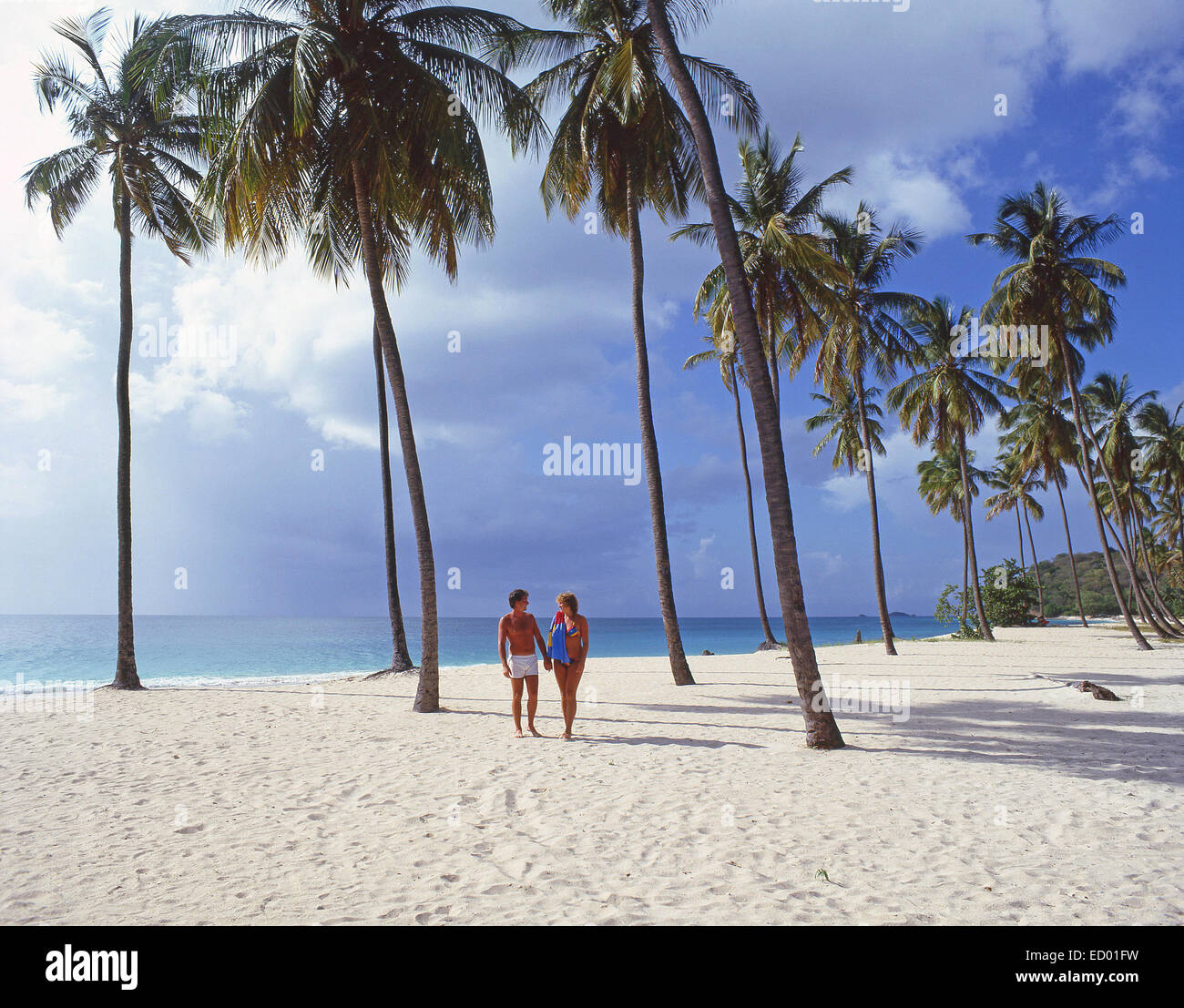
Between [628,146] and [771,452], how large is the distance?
9.02 meters

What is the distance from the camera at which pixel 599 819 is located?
524 centimetres

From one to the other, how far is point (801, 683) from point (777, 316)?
1321cm

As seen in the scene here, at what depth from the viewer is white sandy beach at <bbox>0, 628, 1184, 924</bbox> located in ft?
12.2

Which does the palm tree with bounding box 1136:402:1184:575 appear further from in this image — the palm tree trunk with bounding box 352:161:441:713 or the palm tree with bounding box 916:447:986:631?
the palm tree trunk with bounding box 352:161:441:713

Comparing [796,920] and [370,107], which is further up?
[370,107]

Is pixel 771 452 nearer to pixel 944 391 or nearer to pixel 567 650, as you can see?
pixel 567 650

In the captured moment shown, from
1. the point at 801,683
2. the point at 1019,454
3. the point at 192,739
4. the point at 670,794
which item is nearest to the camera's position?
the point at 670,794

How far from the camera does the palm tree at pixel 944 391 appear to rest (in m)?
24.0

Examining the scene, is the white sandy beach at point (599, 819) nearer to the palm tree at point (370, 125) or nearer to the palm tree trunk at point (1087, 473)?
the palm tree at point (370, 125)

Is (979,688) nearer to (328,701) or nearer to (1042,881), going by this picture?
(1042,881)

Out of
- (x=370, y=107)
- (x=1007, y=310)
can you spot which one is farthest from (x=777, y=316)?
(x=370, y=107)

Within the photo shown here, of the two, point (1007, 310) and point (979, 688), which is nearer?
point (979, 688)

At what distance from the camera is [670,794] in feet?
19.3

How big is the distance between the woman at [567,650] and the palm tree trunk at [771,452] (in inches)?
100.0
